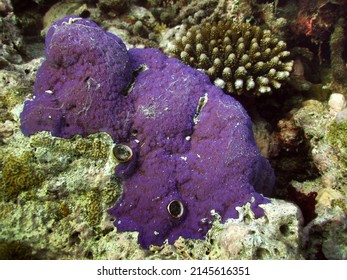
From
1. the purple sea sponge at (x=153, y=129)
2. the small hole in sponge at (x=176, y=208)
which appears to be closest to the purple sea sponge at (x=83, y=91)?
the purple sea sponge at (x=153, y=129)

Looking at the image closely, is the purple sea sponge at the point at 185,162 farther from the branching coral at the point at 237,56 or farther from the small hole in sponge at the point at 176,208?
the branching coral at the point at 237,56

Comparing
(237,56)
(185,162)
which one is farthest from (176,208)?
(237,56)

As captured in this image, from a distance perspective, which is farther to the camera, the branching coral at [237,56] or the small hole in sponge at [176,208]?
the branching coral at [237,56]

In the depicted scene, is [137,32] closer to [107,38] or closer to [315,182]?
[107,38]

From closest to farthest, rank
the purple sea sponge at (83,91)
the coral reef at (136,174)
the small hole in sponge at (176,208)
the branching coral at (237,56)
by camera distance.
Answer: the coral reef at (136,174)
the small hole in sponge at (176,208)
the purple sea sponge at (83,91)
the branching coral at (237,56)

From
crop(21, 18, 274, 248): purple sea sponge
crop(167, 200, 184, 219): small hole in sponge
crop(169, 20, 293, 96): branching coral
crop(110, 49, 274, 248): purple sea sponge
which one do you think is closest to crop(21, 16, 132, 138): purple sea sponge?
crop(21, 18, 274, 248): purple sea sponge

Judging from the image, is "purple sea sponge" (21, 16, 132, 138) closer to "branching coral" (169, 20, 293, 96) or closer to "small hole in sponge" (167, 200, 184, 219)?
"small hole in sponge" (167, 200, 184, 219)

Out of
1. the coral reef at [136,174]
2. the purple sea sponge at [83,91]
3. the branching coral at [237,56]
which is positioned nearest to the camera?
the coral reef at [136,174]

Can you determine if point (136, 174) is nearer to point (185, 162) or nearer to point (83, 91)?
point (185, 162)
